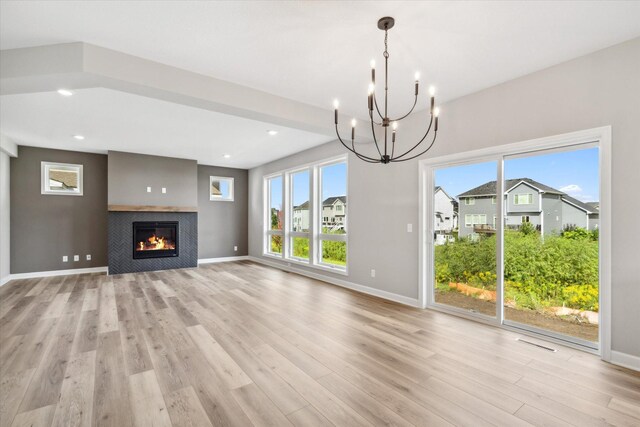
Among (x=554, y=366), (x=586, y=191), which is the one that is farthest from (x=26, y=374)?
(x=586, y=191)

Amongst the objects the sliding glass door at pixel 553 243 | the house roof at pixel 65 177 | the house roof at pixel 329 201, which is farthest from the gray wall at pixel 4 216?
the sliding glass door at pixel 553 243

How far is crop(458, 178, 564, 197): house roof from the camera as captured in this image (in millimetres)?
3148

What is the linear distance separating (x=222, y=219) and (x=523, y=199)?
7356 mm

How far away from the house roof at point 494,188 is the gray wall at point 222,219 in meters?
6.57

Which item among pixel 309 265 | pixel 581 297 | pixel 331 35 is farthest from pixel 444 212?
pixel 309 265

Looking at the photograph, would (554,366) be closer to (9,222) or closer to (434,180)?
(434,180)

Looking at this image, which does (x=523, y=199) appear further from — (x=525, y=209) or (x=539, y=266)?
(x=539, y=266)

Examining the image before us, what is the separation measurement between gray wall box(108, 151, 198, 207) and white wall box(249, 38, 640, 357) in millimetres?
4593

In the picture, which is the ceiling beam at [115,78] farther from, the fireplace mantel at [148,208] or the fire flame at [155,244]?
the fire flame at [155,244]

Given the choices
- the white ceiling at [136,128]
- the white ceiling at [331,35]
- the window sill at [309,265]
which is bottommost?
the window sill at [309,265]

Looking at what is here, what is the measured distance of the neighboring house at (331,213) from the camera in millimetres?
5754

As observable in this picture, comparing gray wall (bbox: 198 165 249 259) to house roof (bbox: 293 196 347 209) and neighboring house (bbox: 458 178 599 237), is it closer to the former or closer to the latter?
house roof (bbox: 293 196 347 209)

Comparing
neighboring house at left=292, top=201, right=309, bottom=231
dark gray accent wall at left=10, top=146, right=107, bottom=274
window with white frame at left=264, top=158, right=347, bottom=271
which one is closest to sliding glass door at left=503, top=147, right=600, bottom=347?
window with white frame at left=264, top=158, right=347, bottom=271

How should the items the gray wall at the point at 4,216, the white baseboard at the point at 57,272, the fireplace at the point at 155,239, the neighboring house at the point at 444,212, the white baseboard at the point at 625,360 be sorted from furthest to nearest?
the fireplace at the point at 155,239
the white baseboard at the point at 57,272
the gray wall at the point at 4,216
the neighboring house at the point at 444,212
the white baseboard at the point at 625,360
